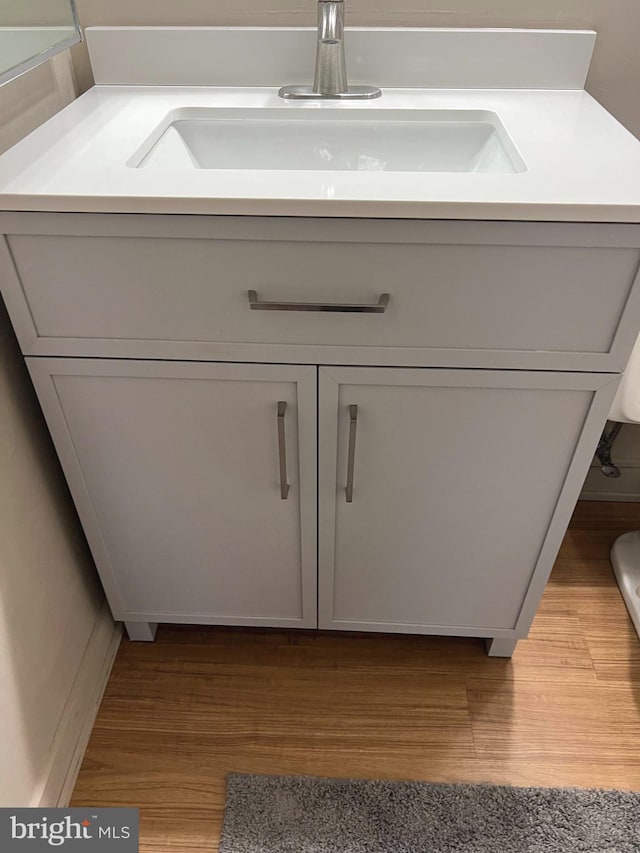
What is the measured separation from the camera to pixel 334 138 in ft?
3.52

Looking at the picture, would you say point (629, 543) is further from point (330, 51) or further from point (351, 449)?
point (330, 51)

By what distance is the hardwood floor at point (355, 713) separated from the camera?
3.68ft

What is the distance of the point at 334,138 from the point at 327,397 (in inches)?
17.5

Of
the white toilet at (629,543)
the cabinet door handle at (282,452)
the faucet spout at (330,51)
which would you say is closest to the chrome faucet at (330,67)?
the faucet spout at (330,51)

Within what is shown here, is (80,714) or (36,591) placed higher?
(36,591)

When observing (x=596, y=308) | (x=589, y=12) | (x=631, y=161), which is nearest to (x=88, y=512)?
(x=596, y=308)

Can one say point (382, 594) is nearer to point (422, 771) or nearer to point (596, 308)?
point (422, 771)

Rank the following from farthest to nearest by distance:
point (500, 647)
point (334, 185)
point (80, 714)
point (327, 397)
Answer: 1. point (500, 647)
2. point (80, 714)
3. point (327, 397)
4. point (334, 185)

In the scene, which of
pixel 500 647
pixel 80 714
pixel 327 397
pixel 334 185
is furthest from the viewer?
pixel 500 647

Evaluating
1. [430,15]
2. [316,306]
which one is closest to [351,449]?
[316,306]

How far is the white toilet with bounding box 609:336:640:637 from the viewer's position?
1.16m

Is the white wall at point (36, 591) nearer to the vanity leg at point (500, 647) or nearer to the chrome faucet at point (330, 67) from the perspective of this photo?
the chrome faucet at point (330, 67)

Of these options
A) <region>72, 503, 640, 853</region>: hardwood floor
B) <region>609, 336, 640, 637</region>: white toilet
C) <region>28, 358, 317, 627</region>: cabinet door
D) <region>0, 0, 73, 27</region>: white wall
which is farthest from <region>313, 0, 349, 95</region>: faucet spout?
<region>72, 503, 640, 853</region>: hardwood floor

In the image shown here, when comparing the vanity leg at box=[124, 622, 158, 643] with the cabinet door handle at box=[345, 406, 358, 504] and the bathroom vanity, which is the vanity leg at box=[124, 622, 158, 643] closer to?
the bathroom vanity
